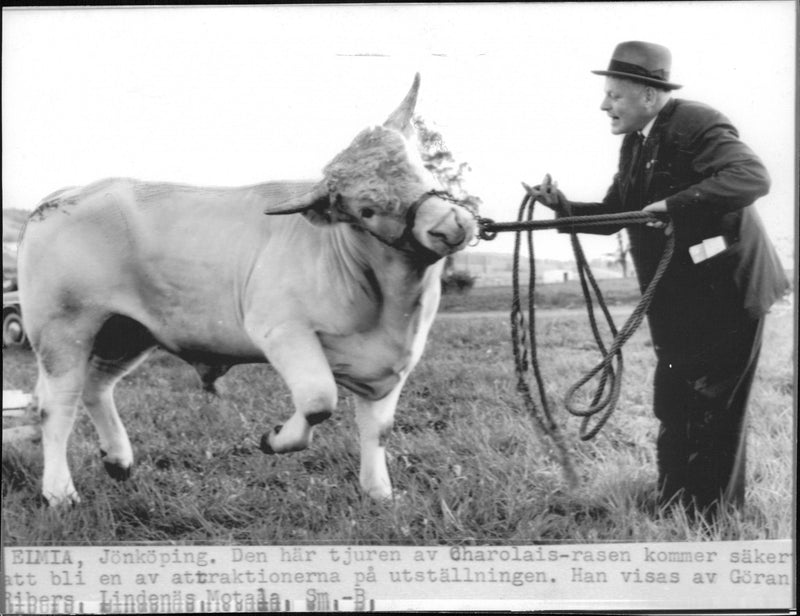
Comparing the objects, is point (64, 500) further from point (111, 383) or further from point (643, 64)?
point (643, 64)

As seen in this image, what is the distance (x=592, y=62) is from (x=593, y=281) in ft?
2.76

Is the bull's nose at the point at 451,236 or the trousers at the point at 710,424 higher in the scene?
the bull's nose at the point at 451,236

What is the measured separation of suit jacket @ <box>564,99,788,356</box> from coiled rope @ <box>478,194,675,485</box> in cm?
8

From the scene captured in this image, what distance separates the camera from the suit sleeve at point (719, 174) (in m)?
3.10

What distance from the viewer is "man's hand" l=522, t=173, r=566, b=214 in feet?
10.9

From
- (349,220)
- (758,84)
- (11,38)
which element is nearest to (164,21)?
(11,38)

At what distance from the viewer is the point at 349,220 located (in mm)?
3068

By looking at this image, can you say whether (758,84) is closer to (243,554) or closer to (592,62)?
(592,62)

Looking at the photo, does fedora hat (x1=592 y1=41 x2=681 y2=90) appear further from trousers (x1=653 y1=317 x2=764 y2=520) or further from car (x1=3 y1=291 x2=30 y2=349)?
car (x1=3 y1=291 x2=30 y2=349)

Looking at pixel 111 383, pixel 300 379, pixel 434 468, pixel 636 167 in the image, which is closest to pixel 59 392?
pixel 111 383

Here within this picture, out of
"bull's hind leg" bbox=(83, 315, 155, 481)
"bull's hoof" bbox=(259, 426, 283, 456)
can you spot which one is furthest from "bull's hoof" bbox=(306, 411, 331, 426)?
"bull's hind leg" bbox=(83, 315, 155, 481)

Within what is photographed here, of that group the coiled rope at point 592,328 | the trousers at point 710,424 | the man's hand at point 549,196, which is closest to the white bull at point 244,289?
the coiled rope at point 592,328

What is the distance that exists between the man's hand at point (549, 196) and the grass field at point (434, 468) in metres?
0.41

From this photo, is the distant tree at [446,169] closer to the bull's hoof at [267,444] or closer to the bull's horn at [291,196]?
the bull's horn at [291,196]
